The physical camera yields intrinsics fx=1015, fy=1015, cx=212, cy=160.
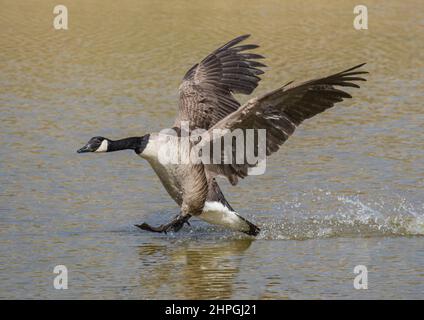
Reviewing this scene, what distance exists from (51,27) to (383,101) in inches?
298

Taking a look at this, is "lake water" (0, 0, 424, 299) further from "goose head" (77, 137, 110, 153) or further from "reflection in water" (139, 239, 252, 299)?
"goose head" (77, 137, 110, 153)

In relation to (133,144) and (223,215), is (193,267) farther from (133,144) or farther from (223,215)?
(133,144)

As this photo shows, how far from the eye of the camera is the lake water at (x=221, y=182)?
859cm

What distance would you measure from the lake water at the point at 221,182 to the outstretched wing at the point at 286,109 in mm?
1131

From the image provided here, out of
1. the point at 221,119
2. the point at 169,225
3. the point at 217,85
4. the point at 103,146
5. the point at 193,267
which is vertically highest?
the point at 217,85

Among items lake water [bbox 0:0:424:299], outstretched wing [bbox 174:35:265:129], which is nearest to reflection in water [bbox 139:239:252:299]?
lake water [bbox 0:0:424:299]

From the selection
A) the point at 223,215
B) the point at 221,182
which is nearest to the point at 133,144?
the point at 223,215

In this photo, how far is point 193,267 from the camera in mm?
8828

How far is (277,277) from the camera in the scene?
8.45m

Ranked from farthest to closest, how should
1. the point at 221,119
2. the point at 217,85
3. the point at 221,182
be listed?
the point at 221,182, the point at 217,85, the point at 221,119

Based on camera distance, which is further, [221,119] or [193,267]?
[221,119]

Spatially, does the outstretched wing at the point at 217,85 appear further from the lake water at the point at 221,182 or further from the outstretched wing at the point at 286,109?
the outstretched wing at the point at 286,109

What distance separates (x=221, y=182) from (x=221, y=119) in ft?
6.48

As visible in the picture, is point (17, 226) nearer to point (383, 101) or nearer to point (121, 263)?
point (121, 263)
